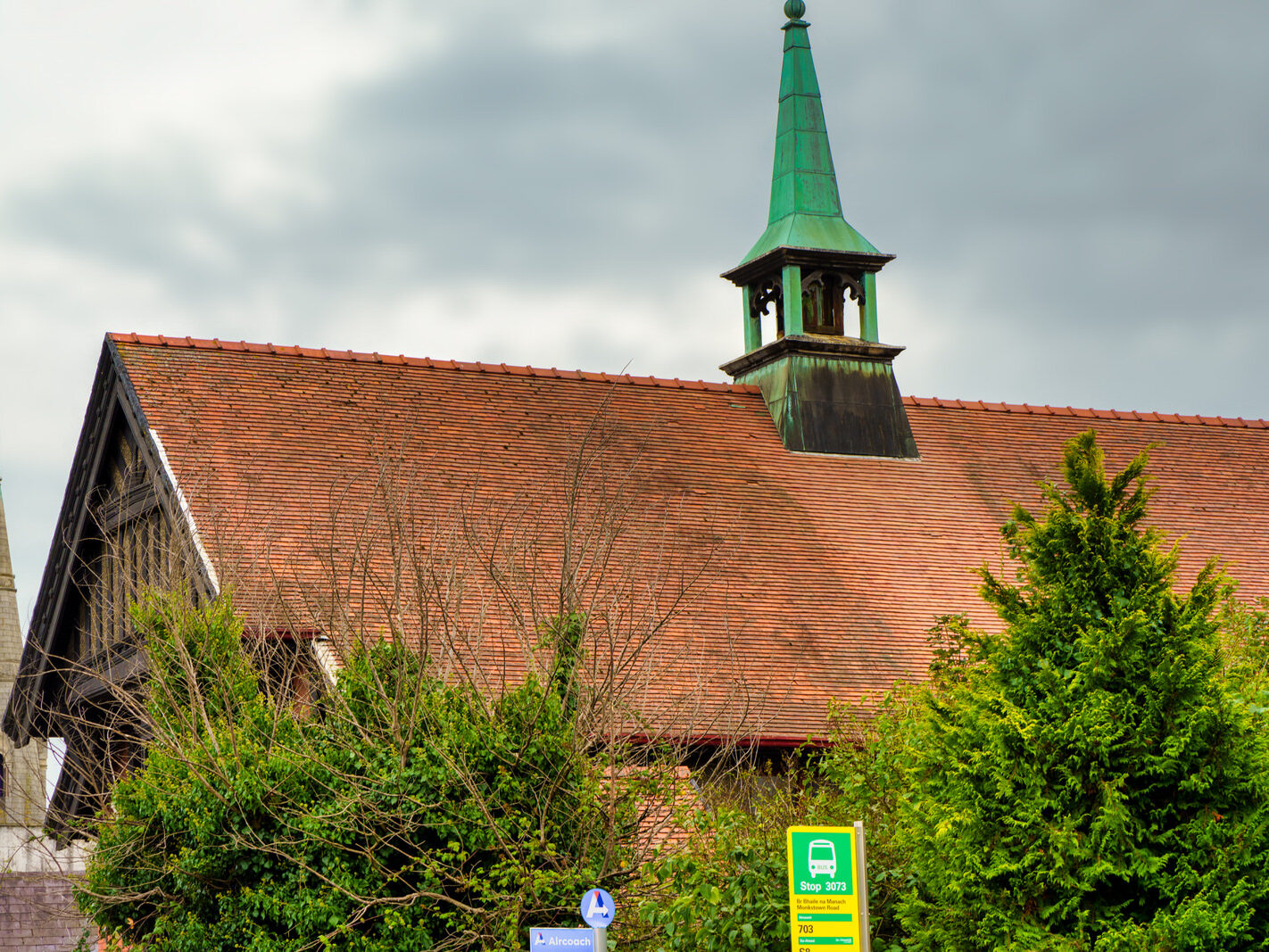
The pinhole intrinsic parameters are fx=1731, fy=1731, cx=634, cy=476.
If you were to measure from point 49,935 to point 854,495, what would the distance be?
12.4 metres

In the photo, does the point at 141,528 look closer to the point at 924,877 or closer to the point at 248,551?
the point at 248,551

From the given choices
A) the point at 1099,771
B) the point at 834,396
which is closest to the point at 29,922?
the point at 834,396

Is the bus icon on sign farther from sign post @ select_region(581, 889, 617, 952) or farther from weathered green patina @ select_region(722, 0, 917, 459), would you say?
weathered green patina @ select_region(722, 0, 917, 459)

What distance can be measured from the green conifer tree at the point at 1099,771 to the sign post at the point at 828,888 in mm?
701

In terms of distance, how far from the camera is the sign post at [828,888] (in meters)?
7.90

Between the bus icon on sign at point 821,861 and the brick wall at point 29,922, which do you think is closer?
the bus icon on sign at point 821,861

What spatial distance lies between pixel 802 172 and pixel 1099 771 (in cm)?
1755

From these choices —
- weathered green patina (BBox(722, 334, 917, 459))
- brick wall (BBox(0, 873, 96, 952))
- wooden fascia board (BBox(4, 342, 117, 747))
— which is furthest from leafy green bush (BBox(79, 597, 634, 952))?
brick wall (BBox(0, 873, 96, 952))

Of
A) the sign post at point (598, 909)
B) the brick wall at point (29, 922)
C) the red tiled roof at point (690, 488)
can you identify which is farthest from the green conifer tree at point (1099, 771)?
the brick wall at point (29, 922)

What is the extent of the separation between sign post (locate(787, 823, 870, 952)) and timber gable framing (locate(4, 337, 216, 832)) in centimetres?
963

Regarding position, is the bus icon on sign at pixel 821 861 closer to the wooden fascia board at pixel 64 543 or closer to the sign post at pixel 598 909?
the sign post at pixel 598 909

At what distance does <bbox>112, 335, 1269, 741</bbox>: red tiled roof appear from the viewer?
17.0 m

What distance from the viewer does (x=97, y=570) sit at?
21625mm

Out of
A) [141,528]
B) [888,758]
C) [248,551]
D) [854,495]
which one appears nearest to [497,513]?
[248,551]
